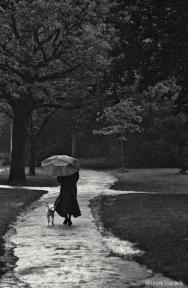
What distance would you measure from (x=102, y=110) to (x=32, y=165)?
44.4ft

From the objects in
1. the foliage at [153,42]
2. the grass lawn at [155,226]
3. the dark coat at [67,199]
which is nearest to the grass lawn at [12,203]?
the dark coat at [67,199]

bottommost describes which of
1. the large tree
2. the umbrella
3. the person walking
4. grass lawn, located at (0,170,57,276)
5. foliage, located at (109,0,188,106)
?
grass lawn, located at (0,170,57,276)

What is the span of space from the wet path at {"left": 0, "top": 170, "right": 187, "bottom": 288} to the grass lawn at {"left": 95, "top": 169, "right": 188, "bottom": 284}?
43 centimetres

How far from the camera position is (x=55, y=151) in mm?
73938

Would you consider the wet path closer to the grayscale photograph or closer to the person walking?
the grayscale photograph

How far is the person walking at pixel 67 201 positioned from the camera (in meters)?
16.1

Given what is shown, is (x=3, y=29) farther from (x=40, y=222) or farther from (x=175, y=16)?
(x=175, y=16)

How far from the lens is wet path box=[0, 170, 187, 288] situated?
884cm

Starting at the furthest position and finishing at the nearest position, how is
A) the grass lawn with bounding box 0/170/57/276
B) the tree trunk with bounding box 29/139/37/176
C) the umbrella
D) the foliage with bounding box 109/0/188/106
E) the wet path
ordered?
1. the tree trunk with bounding box 29/139/37/176
2. the grass lawn with bounding box 0/170/57/276
3. the umbrella
4. the foliage with bounding box 109/0/188/106
5. the wet path

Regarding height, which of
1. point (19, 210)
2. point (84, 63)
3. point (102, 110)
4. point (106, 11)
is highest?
point (106, 11)

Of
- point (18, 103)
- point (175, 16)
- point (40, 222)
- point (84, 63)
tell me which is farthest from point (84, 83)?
point (175, 16)

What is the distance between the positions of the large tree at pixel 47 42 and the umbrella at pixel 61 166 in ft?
45.8

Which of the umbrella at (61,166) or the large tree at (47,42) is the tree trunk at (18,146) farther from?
the umbrella at (61,166)

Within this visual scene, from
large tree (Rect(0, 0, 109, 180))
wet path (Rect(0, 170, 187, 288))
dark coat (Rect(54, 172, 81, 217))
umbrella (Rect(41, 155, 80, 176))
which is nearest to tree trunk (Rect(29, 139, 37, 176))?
large tree (Rect(0, 0, 109, 180))
